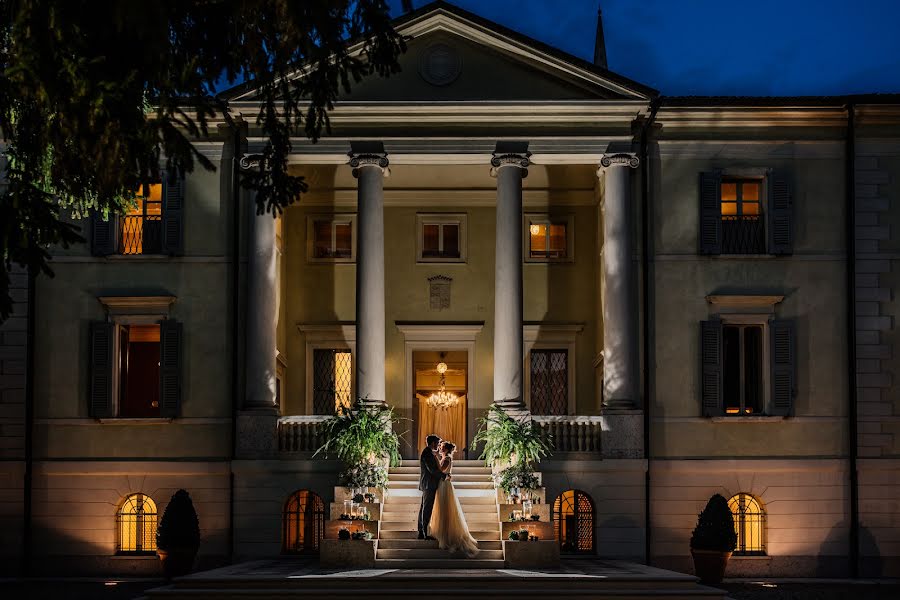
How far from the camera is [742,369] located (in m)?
27.2

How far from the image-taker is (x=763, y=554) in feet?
87.5

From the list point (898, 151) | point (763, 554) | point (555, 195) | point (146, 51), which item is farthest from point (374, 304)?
point (146, 51)

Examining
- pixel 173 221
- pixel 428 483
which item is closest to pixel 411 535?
pixel 428 483

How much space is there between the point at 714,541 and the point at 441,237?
32.5 feet

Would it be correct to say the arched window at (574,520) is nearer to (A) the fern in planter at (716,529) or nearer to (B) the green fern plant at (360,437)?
(A) the fern in planter at (716,529)

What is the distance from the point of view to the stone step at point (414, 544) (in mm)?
23750

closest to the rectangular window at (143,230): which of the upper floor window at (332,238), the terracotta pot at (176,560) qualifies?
the upper floor window at (332,238)

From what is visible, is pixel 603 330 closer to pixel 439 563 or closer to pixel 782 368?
pixel 782 368

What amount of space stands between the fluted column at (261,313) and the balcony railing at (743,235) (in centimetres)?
951

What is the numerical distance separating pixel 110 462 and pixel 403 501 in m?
6.29

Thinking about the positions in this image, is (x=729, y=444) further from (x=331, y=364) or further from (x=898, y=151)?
(x=331, y=364)

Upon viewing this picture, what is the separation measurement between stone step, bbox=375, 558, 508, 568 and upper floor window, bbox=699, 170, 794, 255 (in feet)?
27.3

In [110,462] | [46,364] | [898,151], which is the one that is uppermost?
[898,151]

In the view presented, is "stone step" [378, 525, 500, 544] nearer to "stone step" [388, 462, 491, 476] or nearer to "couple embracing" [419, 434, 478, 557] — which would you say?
"couple embracing" [419, 434, 478, 557]
